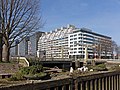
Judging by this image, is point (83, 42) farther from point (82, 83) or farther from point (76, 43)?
point (82, 83)

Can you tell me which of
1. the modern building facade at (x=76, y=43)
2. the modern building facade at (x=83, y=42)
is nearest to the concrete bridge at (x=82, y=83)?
the modern building facade at (x=76, y=43)

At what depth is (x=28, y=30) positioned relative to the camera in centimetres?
3300

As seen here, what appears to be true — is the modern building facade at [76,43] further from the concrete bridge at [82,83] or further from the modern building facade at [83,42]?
the concrete bridge at [82,83]

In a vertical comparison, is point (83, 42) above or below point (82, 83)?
above

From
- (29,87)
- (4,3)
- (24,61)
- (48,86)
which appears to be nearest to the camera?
(29,87)

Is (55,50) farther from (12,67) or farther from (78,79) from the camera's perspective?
(78,79)

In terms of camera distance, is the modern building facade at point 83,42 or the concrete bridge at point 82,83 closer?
the concrete bridge at point 82,83

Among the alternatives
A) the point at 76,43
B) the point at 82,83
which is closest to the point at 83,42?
the point at 76,43

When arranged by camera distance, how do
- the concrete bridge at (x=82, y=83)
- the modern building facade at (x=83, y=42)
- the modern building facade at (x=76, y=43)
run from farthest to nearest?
the modern building facade at (x=83, y=42), the modern building facade at (x=76, y=43), the concrete bridge at (x=82, y=83)

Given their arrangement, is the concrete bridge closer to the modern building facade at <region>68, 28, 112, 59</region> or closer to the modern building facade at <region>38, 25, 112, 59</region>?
the modern building facade at <region>38, 25, 112, 59</region>

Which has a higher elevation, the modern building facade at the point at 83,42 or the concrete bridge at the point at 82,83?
the modern building facade at the point at 83,42

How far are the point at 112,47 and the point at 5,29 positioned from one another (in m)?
118

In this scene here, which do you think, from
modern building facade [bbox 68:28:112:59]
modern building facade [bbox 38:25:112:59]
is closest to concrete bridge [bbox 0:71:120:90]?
modern building facade [bbox 38:25:112:59]

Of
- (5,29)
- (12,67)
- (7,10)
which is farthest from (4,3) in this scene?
(12,67)
